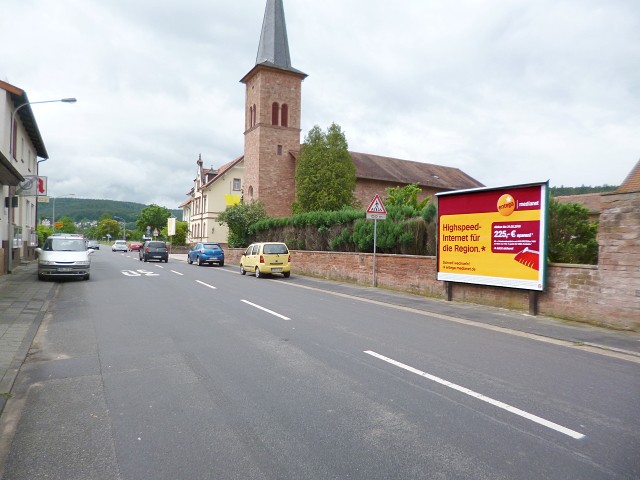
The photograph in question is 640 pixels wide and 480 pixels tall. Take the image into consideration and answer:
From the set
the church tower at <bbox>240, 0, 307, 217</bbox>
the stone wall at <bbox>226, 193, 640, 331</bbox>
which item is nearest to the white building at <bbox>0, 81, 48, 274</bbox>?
the stone wall at <bbox>226, 193, 640, 331</bbox>

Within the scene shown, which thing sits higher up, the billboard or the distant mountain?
the distant mountain

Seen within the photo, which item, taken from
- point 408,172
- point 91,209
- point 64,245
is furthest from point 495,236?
point 91,209

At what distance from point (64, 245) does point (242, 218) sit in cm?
1641

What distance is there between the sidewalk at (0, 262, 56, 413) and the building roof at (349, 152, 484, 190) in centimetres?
3468

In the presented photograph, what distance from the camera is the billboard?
35.5 ft

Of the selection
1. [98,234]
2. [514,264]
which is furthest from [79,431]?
[98,234]

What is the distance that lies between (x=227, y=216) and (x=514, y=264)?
88.5 ft

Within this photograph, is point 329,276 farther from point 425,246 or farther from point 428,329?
point 428,329

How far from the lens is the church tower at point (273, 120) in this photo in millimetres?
44781

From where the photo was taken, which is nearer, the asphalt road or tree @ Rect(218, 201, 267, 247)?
the asphalt road

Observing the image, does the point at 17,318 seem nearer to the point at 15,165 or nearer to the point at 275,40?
the point at 15,165

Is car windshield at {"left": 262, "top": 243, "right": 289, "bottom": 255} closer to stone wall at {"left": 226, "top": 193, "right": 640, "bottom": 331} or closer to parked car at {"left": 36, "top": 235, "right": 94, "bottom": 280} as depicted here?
parked car at {"left": 36, "top": 235, "right": 94, "bottom": 280}

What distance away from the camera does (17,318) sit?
9734mm

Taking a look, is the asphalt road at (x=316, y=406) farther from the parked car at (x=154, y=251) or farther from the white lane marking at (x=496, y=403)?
the parked car at (x=154, y=251)
